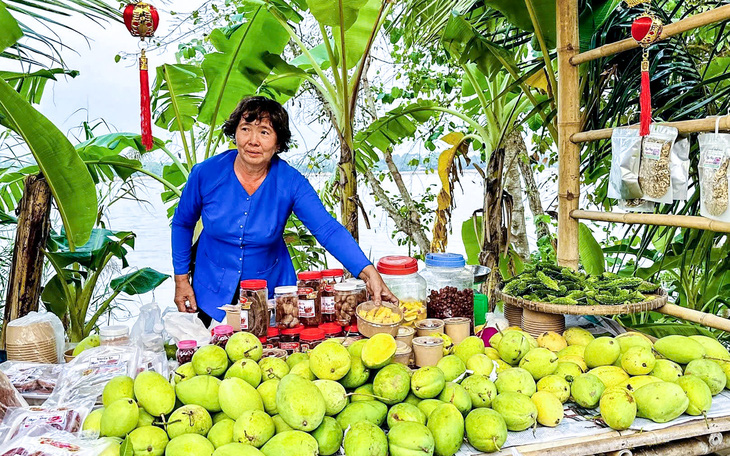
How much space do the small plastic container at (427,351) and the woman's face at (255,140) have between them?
1.09 meters

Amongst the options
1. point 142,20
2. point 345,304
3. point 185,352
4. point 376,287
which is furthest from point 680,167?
point 142,20

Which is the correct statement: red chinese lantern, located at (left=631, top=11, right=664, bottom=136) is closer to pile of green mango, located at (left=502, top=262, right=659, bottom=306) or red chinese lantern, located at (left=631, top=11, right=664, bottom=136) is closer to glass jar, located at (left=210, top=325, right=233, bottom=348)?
pile of green mango, located at (left=502, top=262, right=659, bottom=306)

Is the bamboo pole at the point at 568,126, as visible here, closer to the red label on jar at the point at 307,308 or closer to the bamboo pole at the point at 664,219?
the bamboo pole at the point at 664,219

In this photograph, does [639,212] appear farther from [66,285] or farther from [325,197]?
[325,197]

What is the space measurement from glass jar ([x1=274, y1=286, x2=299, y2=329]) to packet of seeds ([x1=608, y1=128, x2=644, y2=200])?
4.14ft

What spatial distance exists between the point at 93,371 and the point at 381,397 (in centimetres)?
75

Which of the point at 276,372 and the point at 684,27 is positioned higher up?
the point at 684,27

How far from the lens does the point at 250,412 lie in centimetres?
111

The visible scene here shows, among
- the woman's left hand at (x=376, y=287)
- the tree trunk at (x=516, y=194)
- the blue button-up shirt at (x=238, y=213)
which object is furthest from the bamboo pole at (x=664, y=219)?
the tree trunk at (x=516, y=194)

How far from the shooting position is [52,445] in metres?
1.06

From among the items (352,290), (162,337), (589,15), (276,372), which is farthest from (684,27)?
(162,337)

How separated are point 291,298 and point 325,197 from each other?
122 inches

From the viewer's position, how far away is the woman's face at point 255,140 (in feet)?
7.19

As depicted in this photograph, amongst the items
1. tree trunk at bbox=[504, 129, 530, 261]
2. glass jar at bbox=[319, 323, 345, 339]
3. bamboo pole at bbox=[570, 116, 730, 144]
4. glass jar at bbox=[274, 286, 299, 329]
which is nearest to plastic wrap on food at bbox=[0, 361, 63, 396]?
glass jar at bbox=[274, 286, 299, 329]
